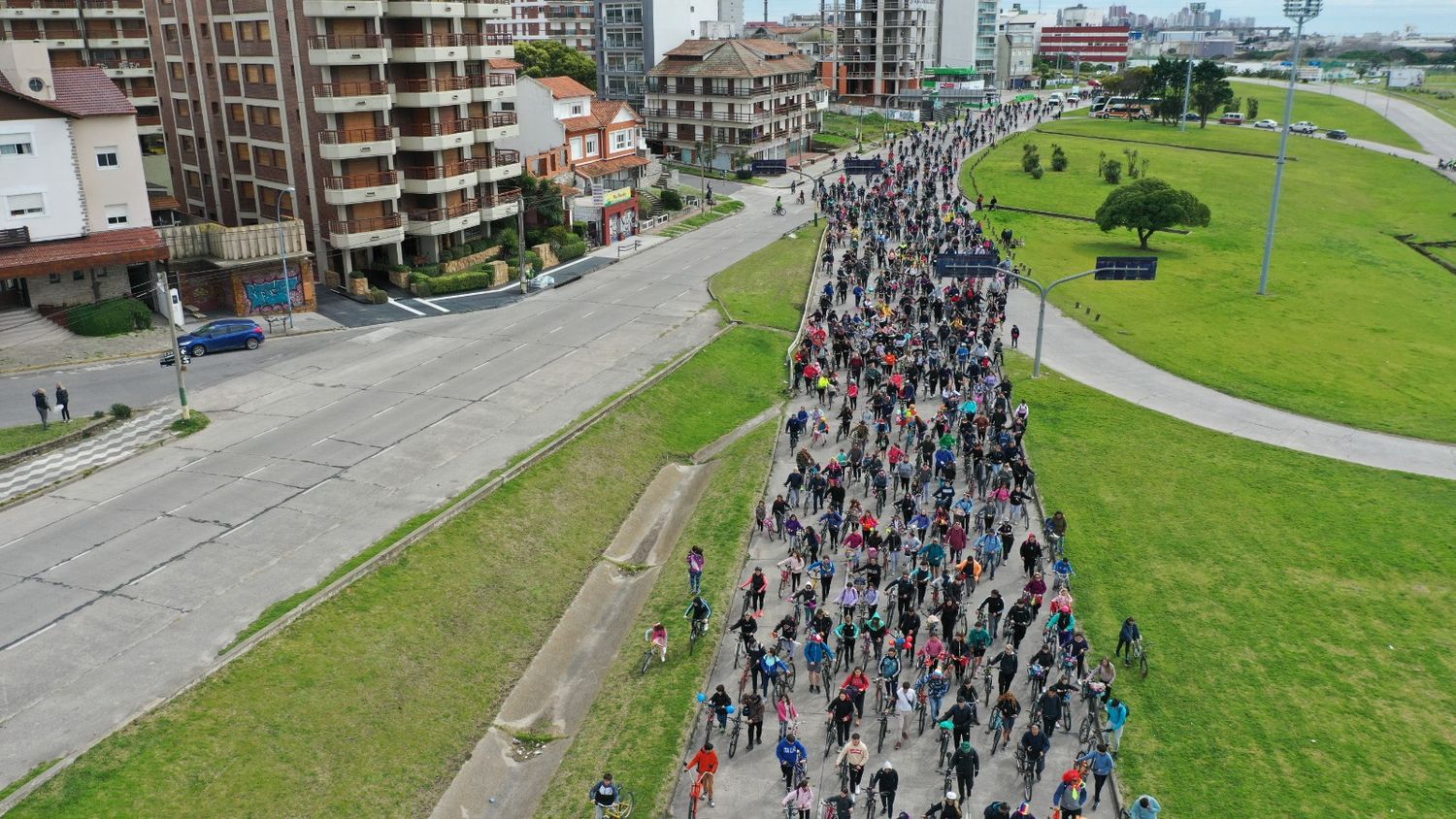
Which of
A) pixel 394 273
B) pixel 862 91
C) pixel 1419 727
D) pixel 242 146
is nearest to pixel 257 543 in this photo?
pixel 1419 727

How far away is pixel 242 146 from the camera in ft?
210

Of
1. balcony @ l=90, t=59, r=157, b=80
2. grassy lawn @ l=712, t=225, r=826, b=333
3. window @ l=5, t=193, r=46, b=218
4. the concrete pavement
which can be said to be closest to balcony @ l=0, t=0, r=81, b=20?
balcony @ l=90, t=59, r=157, b=80

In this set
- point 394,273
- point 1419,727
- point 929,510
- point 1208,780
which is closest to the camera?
point 1208,780

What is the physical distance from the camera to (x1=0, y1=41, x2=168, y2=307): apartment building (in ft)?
154

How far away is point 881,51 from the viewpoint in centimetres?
16188

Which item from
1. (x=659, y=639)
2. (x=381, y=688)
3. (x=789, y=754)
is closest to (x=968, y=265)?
(x=659, y=639)

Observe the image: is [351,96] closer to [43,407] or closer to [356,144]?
[356,144]

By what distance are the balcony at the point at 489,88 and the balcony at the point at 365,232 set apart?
10.1 metres

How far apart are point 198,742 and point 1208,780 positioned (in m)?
21.1

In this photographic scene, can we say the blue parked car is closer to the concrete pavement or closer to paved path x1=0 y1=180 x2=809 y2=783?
paved path x1=0 y1=180 x2=809 y2=783

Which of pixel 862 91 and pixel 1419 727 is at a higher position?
pixel 862 91

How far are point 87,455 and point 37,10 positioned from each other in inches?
2171

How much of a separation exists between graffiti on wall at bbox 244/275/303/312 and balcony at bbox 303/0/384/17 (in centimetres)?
1443

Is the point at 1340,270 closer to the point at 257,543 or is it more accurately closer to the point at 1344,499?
the point at 1344,499
